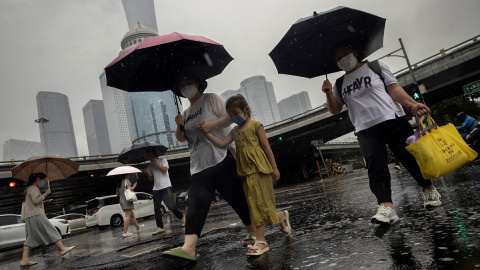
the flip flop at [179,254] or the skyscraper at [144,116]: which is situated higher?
the skyscraper at [144,116]

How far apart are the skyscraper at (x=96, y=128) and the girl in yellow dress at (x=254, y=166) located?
17613 centimetres

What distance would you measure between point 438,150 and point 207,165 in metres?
2.10

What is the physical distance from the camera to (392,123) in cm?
311

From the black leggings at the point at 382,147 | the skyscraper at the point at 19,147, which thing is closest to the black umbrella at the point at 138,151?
the black leggings at the point at 382,147

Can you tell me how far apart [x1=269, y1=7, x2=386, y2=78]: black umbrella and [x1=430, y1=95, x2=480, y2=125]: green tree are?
127 feet

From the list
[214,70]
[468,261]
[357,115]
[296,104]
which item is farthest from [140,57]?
[296,104]

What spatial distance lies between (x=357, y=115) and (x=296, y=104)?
15479 centimetres

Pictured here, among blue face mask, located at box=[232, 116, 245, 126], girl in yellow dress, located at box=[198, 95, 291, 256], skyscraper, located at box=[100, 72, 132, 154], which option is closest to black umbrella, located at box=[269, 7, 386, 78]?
girl in yellow dress, located at box=[198, 95, 291, 256]

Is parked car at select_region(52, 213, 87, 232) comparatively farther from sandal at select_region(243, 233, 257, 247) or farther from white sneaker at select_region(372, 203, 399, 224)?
white sneaker at select_region(372, 203, 399, 224)

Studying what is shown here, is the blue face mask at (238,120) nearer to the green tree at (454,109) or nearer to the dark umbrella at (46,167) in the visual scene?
the dark umbrella at (46,167)

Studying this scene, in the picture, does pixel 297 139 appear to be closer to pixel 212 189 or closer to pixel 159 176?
pixel 159 176

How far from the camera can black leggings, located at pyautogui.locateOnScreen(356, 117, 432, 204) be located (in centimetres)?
304

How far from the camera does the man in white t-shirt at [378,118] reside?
3061 mm

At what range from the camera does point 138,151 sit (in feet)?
24.2
